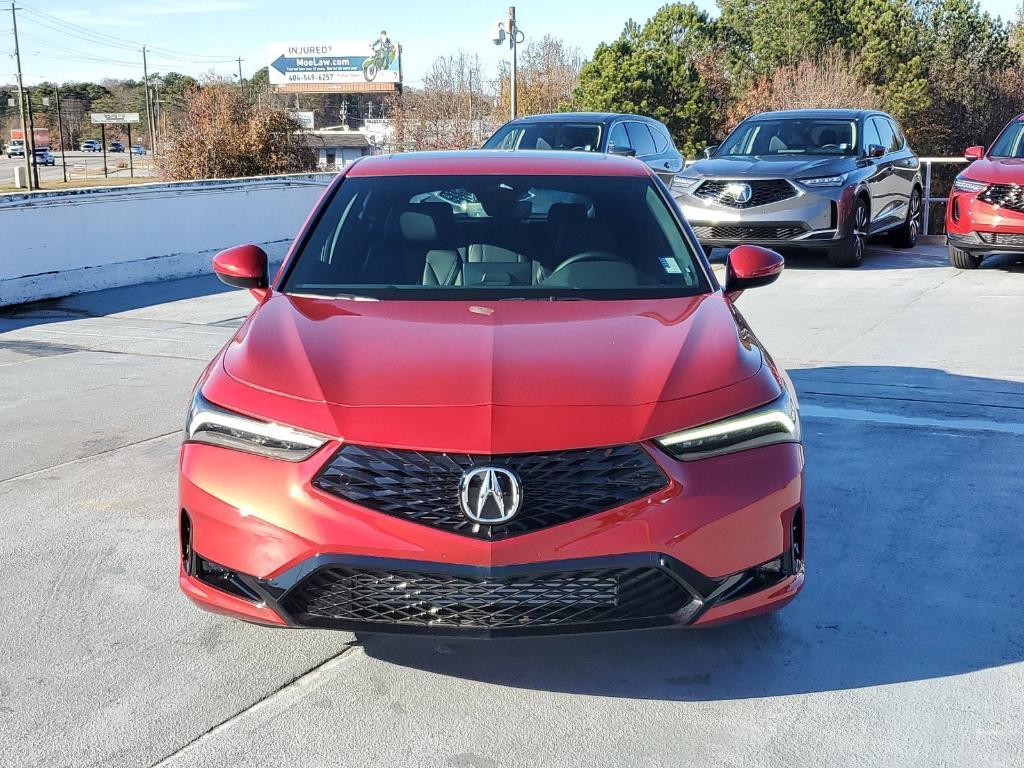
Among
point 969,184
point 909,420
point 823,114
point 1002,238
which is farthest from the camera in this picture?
point 823,114

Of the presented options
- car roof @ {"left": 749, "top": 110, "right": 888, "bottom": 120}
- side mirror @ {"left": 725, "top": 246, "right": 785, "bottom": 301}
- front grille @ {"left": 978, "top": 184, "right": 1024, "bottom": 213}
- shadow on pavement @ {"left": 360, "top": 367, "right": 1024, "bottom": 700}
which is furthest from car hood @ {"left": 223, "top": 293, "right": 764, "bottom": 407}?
car roof @ {"left": 749, "top": 110, "right": 888, "bottom": 120}

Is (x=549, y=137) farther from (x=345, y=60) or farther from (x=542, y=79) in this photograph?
(x=345, y=60)

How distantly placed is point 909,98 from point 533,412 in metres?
52.9

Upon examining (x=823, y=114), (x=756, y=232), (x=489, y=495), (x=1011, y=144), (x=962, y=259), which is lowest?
(x=962, y=259)

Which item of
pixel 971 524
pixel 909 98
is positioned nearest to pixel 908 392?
pixel 971 524

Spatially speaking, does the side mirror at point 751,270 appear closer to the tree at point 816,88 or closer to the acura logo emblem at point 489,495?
the acura logo emblem at point 489,495

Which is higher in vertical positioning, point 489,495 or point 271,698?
point 489,495

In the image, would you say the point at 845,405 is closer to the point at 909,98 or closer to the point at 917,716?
the point at 917,716

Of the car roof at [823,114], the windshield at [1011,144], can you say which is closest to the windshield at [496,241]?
the windshield at [1011,144]

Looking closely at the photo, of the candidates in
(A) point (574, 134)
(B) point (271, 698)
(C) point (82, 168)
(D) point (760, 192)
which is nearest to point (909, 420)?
(B) point (271, 698)

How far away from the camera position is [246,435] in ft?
11.0

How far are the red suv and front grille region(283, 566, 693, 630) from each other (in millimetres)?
9819

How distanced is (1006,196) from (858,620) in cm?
901

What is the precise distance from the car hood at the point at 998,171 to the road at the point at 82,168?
7562 cm
